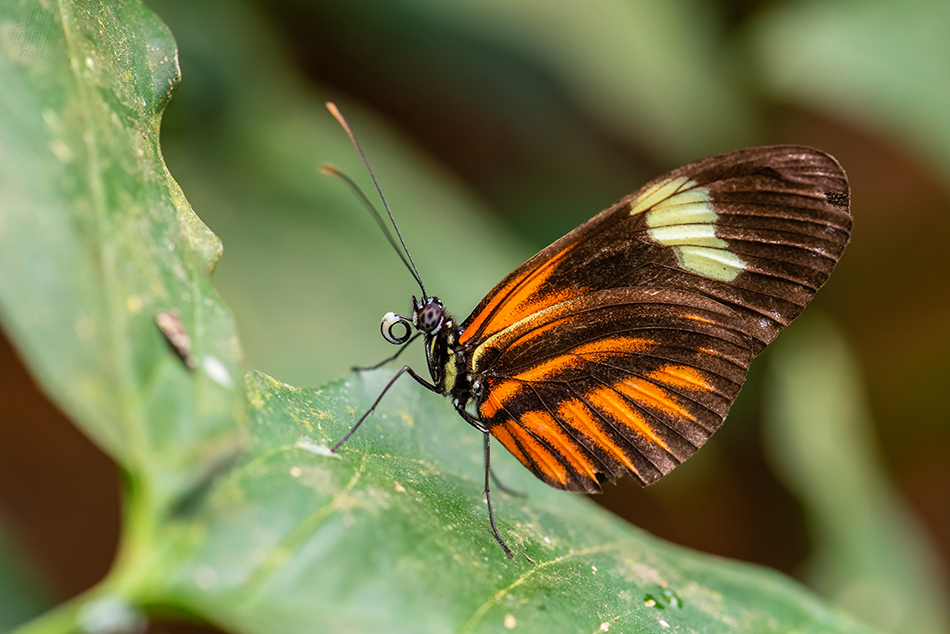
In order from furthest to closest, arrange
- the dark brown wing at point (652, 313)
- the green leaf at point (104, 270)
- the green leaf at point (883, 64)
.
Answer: the green leaf at point (883, 64) → the dark brown wing at point (652, 313) → the green leaf at point (104, 270)

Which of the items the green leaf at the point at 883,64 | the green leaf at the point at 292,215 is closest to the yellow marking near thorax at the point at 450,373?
the green leaf at the point at 292,215

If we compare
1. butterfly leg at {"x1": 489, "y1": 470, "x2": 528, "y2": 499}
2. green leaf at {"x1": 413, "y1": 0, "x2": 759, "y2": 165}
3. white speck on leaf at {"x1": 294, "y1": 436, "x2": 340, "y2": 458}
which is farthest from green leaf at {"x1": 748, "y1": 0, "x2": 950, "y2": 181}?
white speck on leaf at {"x1": 294, "y1": 436, "x2": 340, "y2": 458}

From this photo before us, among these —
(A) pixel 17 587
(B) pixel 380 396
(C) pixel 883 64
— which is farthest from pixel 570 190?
(A) pixel 17 587

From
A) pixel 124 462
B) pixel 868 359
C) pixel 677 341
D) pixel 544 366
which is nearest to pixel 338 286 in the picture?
pixel 544 366

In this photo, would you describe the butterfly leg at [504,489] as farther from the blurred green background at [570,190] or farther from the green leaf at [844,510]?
the green leaf at [844,510]

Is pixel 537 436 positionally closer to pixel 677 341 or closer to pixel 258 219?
pixel 677 341

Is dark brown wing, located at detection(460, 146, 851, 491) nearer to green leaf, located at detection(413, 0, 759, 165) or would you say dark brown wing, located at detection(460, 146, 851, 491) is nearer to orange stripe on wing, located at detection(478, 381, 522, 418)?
orange stripe on wing, located at detection(478, 381, 522, 418)
